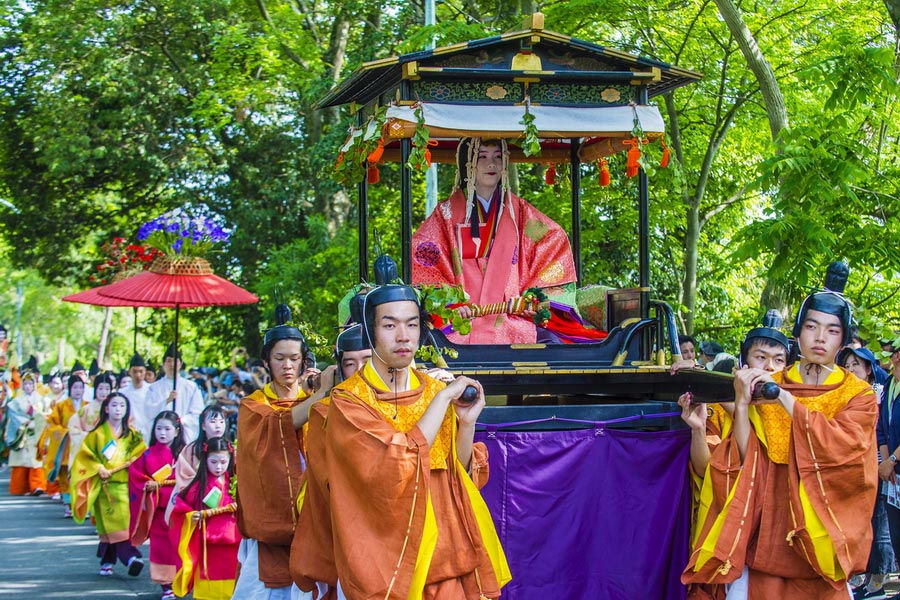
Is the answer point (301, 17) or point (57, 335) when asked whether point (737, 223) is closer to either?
point (301, 17)

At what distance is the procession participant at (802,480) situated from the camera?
226 inches

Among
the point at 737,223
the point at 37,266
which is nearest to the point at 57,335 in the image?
the point at 37,266

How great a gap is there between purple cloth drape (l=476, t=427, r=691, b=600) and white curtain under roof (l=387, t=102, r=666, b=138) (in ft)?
6.32

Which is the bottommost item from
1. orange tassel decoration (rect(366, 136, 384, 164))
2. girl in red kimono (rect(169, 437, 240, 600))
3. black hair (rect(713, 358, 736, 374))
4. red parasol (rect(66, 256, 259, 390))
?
girl in red kimono (rect(169, 437, 240, 600))

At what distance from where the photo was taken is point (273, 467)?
7.27 meters

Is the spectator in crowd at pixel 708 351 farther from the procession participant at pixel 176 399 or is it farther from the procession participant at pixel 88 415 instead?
the procession participant at pixel 88 415

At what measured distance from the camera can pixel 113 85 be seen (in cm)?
2419

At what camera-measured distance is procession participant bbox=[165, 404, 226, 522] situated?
380 inches

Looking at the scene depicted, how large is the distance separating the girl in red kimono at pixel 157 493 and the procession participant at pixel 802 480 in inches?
219

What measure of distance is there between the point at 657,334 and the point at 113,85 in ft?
61.2

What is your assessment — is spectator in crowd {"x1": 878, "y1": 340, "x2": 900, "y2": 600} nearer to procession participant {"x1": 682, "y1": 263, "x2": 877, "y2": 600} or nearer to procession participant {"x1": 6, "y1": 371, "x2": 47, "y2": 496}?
procession participant {"x1": 682, "y1": 263, "x2": 877, "y2": 600}

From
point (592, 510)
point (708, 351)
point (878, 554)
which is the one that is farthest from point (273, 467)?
point (708, 351)

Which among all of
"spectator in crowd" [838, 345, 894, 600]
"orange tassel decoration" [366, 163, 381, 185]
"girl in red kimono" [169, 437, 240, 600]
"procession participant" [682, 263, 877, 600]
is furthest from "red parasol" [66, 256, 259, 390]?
"procession participant" [682, 263, 877, 600]

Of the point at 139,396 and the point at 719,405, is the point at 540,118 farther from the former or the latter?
the point at 139,396
